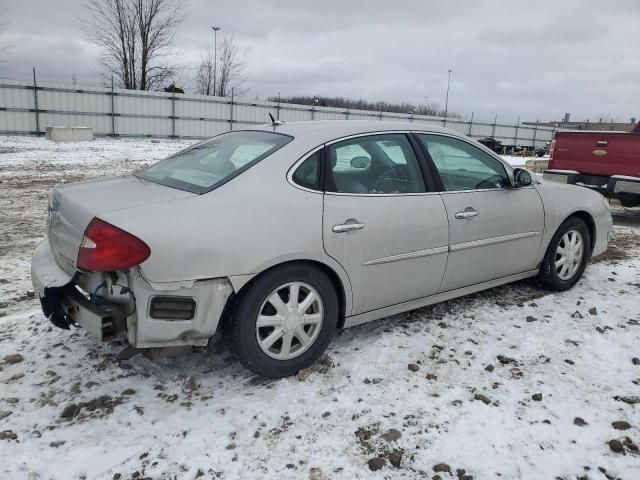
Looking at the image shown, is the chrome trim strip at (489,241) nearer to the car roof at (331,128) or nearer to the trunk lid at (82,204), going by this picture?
the car roof at (331,128)

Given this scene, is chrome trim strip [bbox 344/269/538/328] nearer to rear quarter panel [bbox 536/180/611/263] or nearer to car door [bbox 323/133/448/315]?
car door [bbox 323/133/448/315]

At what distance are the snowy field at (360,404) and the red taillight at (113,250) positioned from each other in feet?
2.71

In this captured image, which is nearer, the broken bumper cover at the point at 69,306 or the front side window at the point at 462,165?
the broken bumper cover at the point at 69,306

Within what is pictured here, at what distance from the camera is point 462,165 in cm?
396

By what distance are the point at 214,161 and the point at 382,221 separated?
116 centimetres

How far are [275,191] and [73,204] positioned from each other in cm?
114

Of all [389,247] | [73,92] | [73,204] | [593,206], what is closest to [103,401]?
[73,204]

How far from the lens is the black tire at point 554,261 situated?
444 cm

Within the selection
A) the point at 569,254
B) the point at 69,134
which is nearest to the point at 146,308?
the point at 569,254

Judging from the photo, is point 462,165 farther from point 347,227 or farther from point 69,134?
point 69,134

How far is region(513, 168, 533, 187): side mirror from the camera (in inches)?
160

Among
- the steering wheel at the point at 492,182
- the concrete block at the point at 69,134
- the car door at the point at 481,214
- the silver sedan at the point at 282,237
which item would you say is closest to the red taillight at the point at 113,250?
the silver sedan at the point at 282,237

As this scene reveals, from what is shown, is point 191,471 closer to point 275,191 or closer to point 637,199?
point 275,191

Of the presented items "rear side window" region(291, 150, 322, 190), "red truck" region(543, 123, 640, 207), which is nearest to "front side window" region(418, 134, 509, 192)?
"rear side window" region(291, 150, 322, 190)
